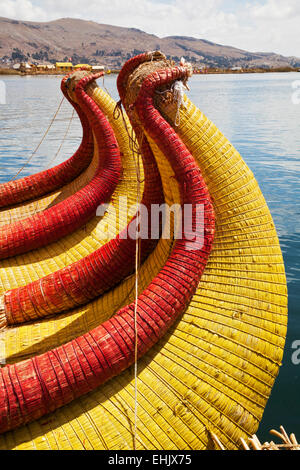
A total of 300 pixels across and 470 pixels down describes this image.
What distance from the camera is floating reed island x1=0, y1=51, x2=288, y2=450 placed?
211 cm

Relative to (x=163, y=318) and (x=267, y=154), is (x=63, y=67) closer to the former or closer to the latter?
(x=267, y=154)

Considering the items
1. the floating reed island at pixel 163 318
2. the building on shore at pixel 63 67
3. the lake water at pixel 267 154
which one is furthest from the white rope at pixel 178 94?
the building on shore at pixel 63 67

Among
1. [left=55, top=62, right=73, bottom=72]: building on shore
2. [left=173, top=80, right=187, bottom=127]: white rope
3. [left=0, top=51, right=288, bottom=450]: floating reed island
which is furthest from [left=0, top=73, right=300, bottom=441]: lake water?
[left=55, top=62, right=73, bottom=72]: building on shore

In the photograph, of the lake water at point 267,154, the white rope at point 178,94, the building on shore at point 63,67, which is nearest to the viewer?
the white rope at point 178,94

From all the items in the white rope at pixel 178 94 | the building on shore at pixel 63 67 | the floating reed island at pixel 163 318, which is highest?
the building on shore at pixel 63 67

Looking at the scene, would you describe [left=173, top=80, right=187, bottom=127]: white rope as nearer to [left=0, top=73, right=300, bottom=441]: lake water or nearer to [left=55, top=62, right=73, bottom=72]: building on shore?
[left=0, top=73, right=300, bottom=441]: lake water

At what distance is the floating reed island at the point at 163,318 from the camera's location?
2.11m

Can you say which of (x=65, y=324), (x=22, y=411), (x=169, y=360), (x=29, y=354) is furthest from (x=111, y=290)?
(x=22, y=411)

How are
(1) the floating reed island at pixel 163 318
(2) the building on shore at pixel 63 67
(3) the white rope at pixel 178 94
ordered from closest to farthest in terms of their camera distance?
(1) the floating reed island at pixel 163 318 → (3) the white rope at pixel 178 94 → (2) the building on shore at pixel 63 67

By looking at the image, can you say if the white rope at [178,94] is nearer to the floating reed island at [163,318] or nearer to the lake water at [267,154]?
the floating reed island at [163,318]

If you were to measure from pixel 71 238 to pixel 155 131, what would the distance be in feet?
7.17

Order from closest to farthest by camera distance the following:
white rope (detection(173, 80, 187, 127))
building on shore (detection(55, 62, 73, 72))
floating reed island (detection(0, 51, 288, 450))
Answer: floating reed island (detection(0, 51, 288, 450)), white rope (detection(173, 80, 187, 127)), building on shore (detection(55, 62, 73, 72))

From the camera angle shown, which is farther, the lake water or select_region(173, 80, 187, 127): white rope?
the lake water
